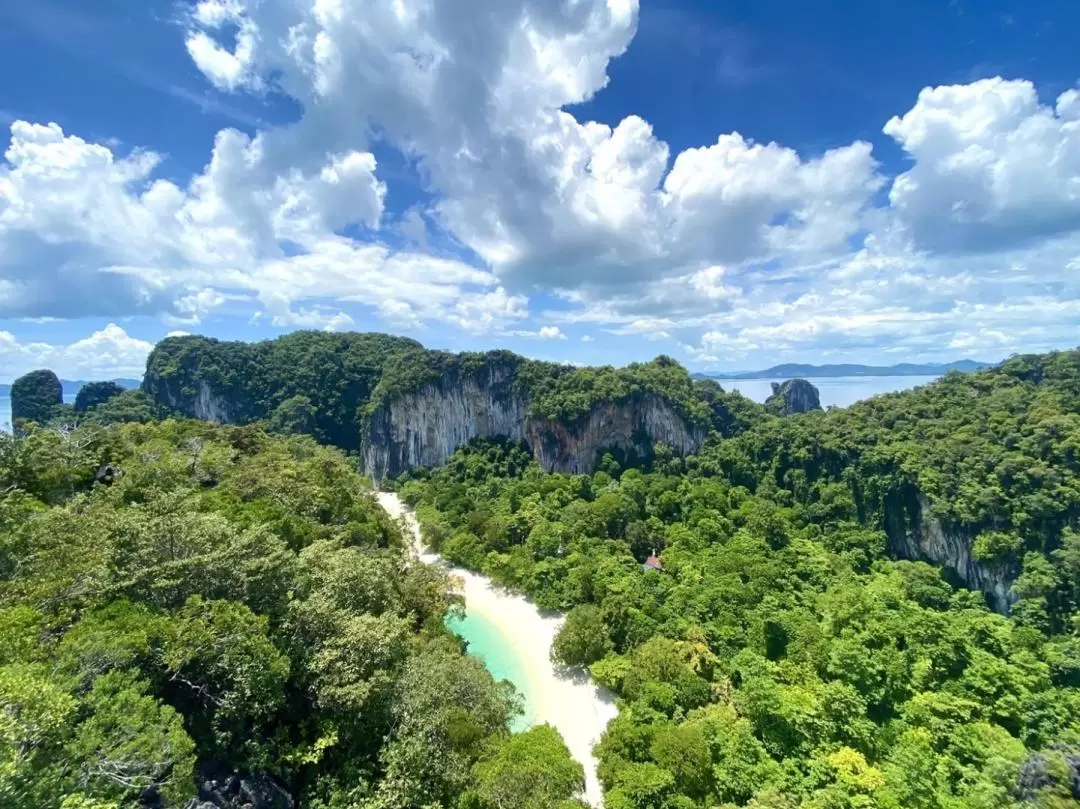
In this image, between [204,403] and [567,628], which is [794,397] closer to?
[567,628]

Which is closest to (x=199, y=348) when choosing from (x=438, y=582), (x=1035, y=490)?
(x=438, y=582)

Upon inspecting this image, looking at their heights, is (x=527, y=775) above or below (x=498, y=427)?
below

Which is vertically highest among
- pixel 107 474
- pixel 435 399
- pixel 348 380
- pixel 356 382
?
pixel 348 380

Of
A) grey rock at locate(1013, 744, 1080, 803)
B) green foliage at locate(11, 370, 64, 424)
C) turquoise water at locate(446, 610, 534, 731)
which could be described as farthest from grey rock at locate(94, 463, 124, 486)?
green foliage at locate(11, 370, 64, 424)

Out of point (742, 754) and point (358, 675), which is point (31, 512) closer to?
point (358, 675)

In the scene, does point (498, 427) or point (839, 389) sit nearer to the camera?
point (498, 427)

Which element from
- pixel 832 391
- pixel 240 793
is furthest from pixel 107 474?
pixel 832 391
